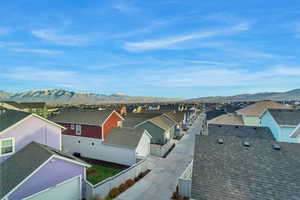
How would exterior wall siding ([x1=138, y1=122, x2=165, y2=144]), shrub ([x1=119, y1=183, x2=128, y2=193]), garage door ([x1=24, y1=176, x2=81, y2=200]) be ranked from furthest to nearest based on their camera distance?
exterior wall siding ([x1=138, y1=122, x2=165, y2=144]) → shrub ([x1=119, y1=183, x2=128, y2=193]) → garage door ([x1=24, y1=176, x2=81, y2=200])

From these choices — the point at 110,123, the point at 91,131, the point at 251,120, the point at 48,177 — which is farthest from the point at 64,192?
the point at 251,120

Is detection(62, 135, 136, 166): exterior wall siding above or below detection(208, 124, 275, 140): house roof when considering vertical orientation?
below

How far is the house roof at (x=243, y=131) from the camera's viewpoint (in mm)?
20241

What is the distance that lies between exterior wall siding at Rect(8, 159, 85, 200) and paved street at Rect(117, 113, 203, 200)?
13.0 feet

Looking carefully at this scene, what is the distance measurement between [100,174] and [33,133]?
23.3 ft

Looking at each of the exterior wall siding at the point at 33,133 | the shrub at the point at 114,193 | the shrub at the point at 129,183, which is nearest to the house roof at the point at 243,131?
the shrub at the point at 129,183

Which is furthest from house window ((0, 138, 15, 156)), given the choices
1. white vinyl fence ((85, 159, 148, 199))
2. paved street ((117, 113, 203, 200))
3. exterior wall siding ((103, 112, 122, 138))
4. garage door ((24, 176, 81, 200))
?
exterior wall siding ((103, 112, 122, 138))

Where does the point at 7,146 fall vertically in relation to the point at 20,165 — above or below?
above

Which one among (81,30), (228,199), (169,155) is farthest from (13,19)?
(169,155)

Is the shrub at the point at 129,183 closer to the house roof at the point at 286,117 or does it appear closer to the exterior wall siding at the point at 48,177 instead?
the exterior wall siding at the point at 48,177

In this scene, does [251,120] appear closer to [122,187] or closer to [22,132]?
[122,187]

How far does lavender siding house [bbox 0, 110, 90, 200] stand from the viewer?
8883mm

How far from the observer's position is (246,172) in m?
9.88

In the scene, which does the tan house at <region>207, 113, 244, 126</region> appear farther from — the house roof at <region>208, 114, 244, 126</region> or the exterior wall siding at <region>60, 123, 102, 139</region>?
the exterior wall siding at <region>60, 123, 102, 139</region>
